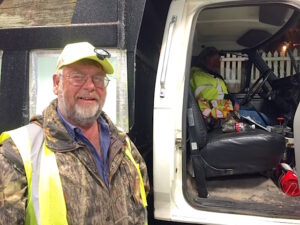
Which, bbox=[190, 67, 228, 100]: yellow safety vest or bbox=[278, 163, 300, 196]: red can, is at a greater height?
bbox=[190, 67, 228, 100]: yellow safety vest

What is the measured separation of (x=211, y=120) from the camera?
2834 mm

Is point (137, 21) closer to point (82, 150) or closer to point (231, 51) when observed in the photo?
point (82, 150)

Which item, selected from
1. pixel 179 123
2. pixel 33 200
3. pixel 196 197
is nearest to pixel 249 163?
pixel 196 197

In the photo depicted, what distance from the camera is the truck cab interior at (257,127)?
6.92 ft

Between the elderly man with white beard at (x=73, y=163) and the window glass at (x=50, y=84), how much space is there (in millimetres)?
308

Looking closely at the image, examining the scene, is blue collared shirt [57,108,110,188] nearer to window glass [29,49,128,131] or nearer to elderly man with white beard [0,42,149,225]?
elderly man with white beard [0,42,149,225]

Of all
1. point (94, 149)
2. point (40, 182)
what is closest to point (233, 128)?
point (94, 149)

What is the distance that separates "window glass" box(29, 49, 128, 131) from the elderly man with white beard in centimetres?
31

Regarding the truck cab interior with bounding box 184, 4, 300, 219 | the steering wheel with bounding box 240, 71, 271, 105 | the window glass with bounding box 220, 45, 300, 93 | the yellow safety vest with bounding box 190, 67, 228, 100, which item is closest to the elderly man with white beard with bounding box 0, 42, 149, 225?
the truck cab interior with bounding box 184, 4, 300, 219

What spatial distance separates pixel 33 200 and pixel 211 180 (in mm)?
1455

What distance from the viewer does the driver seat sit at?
2.21 meters

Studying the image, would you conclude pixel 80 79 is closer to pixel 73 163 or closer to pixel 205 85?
pixel 73 163

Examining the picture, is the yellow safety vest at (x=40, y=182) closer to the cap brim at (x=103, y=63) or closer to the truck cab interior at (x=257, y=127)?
the cap brim at (x=103, y=63)

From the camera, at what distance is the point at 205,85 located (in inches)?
115
